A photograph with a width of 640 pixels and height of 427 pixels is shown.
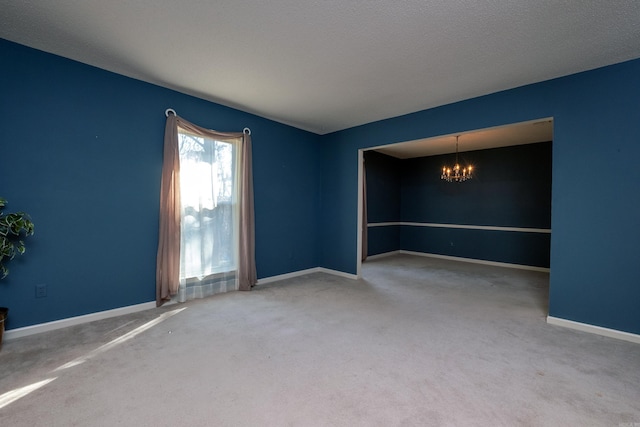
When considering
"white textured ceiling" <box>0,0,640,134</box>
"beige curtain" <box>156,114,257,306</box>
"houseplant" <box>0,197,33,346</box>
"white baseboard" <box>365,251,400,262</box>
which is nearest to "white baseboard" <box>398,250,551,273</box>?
"white baseboard" <box>365,251,400,262</box>

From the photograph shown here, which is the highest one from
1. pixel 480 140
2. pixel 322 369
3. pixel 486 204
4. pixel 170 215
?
pixel 480 140

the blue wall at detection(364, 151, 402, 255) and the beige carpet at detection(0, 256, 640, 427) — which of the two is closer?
the beige carpet at detection(0, 256, 640, 427)

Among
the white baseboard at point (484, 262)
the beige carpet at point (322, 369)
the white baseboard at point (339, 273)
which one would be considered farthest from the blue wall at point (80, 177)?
the white baseboard at point (484, 262)

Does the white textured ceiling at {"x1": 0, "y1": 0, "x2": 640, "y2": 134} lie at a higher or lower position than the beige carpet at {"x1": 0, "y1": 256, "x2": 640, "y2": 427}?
higher

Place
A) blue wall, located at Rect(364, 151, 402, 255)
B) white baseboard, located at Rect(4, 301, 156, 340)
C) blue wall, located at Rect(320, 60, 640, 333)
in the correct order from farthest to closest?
blue wall, located at Rect(364, 151, 402, 255) → blue wall, located at Rect(320, 60, 640, 333) → white baseboard, located at Rect(4, 301, 156, 340)

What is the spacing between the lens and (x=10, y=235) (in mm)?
2518

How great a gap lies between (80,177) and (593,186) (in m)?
5.21

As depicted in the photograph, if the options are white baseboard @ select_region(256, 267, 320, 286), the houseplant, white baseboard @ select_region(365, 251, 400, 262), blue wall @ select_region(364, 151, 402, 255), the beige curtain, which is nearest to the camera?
the houseplant

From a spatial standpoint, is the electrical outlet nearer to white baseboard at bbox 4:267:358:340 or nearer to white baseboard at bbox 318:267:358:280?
white baseboard at bbox 4:267:358:340

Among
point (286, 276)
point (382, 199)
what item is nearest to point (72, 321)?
point (286, 276)

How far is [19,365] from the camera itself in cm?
209

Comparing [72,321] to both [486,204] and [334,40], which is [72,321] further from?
[486,204]

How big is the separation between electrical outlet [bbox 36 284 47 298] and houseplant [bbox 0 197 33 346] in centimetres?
24

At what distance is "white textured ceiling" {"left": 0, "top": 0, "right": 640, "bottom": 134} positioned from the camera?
2.02m
